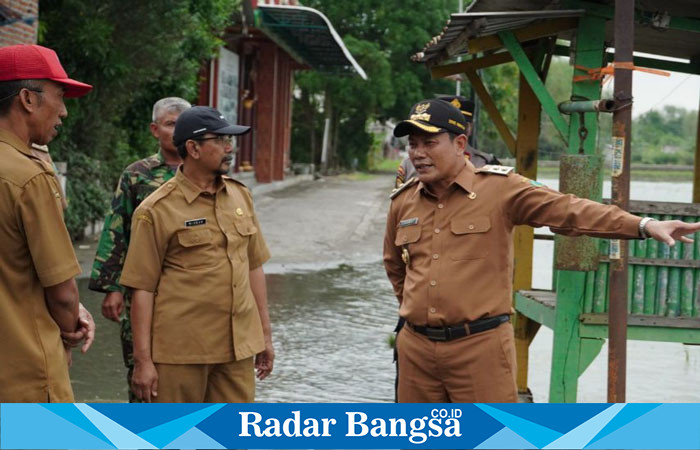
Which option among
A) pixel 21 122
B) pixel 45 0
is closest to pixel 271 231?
pixel 45 0

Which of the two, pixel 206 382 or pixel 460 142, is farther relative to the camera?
pixel 206 382

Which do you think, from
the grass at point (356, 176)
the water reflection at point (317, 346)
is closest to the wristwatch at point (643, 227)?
the water reflection at point (317, 346)

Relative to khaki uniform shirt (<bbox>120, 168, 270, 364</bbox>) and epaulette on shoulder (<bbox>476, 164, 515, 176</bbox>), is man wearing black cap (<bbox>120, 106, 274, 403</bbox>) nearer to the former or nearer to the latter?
khaki uniform shirt (<bbox>120, 168, 270, 364</bbox>)

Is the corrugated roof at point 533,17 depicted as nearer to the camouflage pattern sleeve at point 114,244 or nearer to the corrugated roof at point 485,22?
the corrugated roof at point 485,22

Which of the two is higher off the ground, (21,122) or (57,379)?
(21,122)

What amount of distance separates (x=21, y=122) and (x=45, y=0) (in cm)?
1023

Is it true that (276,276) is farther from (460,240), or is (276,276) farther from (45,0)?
(460,240)

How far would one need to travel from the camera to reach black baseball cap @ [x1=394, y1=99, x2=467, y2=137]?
4473 mm

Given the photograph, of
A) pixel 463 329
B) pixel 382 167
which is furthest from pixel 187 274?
pixel 382 167

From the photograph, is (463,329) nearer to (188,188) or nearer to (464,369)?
(464,369)

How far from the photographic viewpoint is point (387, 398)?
7.57 metres

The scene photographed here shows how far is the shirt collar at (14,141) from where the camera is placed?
11.9 ft

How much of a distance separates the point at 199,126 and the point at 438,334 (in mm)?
1437

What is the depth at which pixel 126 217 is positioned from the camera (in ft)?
17.9
